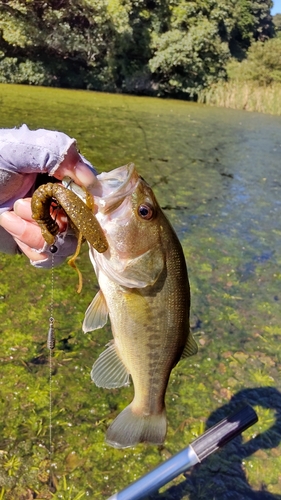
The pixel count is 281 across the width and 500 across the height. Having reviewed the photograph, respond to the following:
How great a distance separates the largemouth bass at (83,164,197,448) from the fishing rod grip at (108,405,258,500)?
156mm

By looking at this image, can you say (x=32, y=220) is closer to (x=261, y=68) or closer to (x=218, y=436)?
(x=218, y=436)

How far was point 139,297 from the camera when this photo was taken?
2164 millimetres

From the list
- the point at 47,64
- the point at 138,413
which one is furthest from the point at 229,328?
the point at 47,64

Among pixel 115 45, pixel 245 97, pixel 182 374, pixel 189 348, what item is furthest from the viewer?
pixel 115 45

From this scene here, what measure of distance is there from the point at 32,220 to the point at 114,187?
0.49 meters

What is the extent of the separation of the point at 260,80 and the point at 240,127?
15.2m

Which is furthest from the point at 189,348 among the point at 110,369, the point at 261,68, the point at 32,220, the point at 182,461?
the point at 261,68

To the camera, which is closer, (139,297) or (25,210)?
(139,297)

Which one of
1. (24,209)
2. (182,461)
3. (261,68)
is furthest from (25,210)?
(261,68)

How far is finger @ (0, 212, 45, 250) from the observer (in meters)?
2.32

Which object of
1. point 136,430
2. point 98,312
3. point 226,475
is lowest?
point 226,475

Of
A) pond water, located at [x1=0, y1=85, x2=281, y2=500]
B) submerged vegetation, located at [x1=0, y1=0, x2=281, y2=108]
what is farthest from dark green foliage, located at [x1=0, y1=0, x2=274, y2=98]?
pond water, located at [x1=0, y1=85, x2=281, y2=500]

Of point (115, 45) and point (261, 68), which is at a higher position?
point (261, 68)

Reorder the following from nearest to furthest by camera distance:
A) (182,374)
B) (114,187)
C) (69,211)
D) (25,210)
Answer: (69,211) → (114,187) → (25,210) → (182,374)
